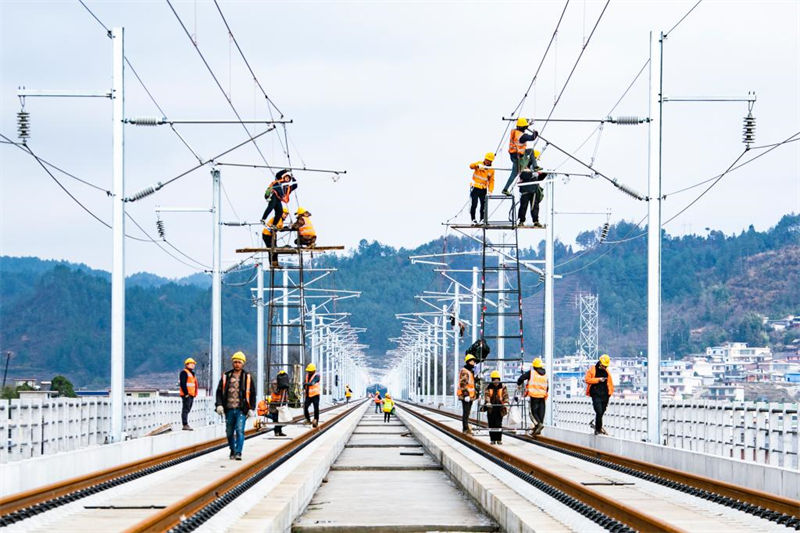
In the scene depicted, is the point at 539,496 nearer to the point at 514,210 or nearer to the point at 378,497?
the point at 378,497

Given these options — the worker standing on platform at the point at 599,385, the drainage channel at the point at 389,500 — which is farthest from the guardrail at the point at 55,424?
the worker standing on platform at the point at 599,385

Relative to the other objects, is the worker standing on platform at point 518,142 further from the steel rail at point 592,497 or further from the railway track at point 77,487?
the railway track at point 77,487

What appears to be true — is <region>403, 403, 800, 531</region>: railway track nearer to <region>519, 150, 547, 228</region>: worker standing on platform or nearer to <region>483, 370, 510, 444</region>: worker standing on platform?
<region>483, 370, 510, 444</region>: worker standing on platform

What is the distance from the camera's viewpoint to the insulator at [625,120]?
31.4m

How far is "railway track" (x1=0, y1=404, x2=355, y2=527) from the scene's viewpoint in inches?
701

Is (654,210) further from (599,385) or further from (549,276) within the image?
(549,276)

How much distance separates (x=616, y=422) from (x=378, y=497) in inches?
574

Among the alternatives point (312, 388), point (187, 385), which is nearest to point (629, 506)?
point (187, 385)

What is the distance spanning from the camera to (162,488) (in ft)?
68.5

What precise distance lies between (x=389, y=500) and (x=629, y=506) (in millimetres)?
8738

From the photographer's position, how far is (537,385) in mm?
35719

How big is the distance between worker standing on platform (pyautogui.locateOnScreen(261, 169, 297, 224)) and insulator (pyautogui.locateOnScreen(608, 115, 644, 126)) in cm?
1315

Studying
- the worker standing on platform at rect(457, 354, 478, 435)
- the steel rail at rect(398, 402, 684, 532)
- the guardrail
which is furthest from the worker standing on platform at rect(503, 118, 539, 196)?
the guardrail

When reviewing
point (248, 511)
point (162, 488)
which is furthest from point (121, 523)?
point (162, 488)
